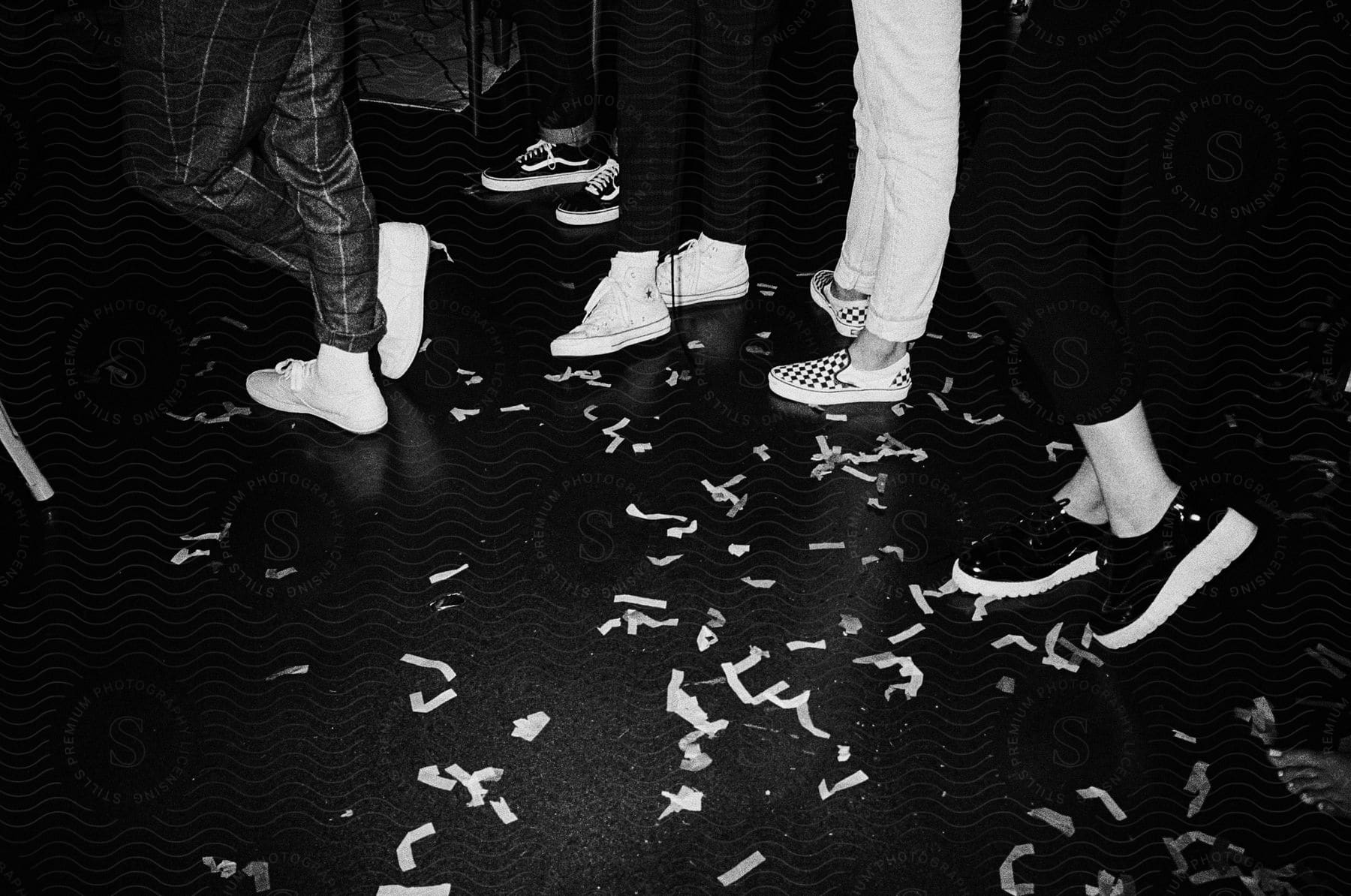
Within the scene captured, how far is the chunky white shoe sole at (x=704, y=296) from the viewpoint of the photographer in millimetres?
2369

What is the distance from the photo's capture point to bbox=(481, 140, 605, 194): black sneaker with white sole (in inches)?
112

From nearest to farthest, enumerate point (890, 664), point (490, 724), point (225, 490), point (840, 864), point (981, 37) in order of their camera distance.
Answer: point (840, 864), point (490, 724), point (890, 664), point (225, 490), point (981, 37)

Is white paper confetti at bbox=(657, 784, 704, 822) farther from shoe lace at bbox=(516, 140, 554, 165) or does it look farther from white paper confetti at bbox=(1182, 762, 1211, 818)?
shoe lace at bbox=(516, 140, 554, 165)

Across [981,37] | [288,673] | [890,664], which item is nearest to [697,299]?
[890,664]

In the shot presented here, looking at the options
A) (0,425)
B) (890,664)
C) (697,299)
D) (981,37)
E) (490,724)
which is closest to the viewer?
(490,724)

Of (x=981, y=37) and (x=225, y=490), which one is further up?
(x=981, y=37)

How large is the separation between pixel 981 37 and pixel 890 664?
306 centimetres

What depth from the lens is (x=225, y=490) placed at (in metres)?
1.81

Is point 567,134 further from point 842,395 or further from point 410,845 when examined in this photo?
point 410,845

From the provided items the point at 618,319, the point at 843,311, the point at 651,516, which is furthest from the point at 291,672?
the point at 843,311

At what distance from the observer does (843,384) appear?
2.06 metres

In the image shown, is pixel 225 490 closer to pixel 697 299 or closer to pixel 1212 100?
pixel 697 299

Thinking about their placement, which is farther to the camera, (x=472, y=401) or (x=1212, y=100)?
(x=472, y=401)

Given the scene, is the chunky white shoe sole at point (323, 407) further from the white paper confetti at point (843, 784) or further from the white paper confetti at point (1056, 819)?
the white paper confetti at point (1056, 819)
